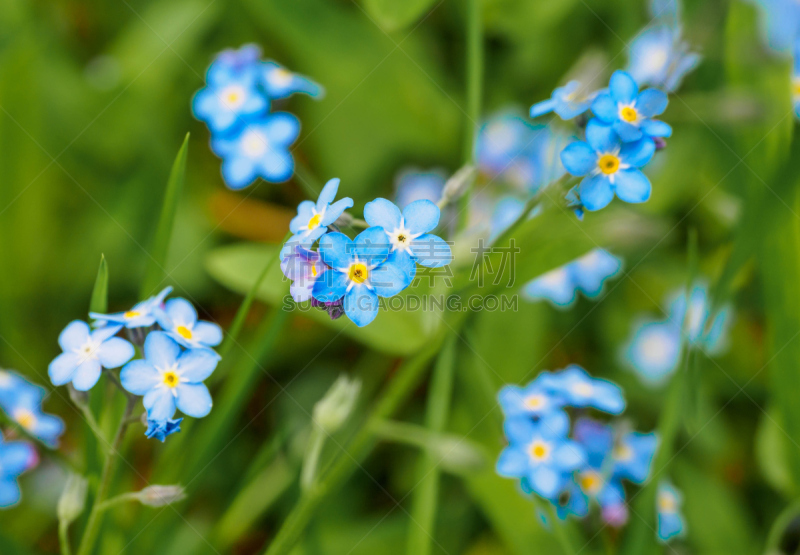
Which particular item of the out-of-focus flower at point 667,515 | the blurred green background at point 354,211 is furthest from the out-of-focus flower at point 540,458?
the blurred green background at point 354,211

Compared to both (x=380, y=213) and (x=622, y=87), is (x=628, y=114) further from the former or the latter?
(x=380, y=213)

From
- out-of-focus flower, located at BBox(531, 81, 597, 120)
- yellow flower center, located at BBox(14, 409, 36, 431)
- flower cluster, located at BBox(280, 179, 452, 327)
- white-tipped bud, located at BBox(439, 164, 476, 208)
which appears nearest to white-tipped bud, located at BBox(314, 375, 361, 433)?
flower cluster, located at BBox(280, 179, 452, 327)

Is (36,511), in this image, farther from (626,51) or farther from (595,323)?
(626,51)

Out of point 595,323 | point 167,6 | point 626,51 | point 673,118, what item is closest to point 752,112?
point 673,118

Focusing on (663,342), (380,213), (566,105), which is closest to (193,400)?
(380,213)

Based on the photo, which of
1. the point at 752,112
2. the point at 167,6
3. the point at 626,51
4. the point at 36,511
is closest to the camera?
the point at 752,112

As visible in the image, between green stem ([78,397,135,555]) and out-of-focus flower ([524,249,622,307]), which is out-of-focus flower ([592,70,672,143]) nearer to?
out-of-focus flower ([524,249,622,307])

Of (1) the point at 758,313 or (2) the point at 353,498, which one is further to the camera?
(1) the point at 758,313
